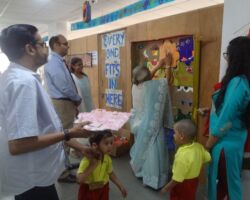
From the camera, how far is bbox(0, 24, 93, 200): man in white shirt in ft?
3.03

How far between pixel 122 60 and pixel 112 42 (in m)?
0.38

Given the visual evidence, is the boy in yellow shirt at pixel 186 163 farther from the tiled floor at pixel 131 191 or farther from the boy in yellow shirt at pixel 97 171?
the tiled floor at pixel 131 191

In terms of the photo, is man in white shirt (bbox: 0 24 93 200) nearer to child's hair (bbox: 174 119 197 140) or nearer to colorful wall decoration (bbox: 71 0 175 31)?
child's hair (bbox: 174 119 197 140)

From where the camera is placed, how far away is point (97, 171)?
5.47ft

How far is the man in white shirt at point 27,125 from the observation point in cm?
92

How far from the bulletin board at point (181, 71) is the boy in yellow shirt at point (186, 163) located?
2.12 feet

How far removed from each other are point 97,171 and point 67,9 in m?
4.37

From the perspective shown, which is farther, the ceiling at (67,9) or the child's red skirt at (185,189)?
the ceiling at (67,9)

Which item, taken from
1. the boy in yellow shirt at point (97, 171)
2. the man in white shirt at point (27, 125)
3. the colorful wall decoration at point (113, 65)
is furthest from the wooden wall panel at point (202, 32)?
the man in white shirt at point (27, 125)

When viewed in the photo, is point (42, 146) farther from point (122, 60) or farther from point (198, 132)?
point (122, 60)

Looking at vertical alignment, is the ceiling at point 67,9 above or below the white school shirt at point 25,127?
above

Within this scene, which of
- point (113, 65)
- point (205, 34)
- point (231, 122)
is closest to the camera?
point (231, 122)

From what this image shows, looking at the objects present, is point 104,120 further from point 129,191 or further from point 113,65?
point 113,65

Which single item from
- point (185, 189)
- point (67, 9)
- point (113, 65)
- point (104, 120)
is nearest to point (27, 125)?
point (104, 120)
